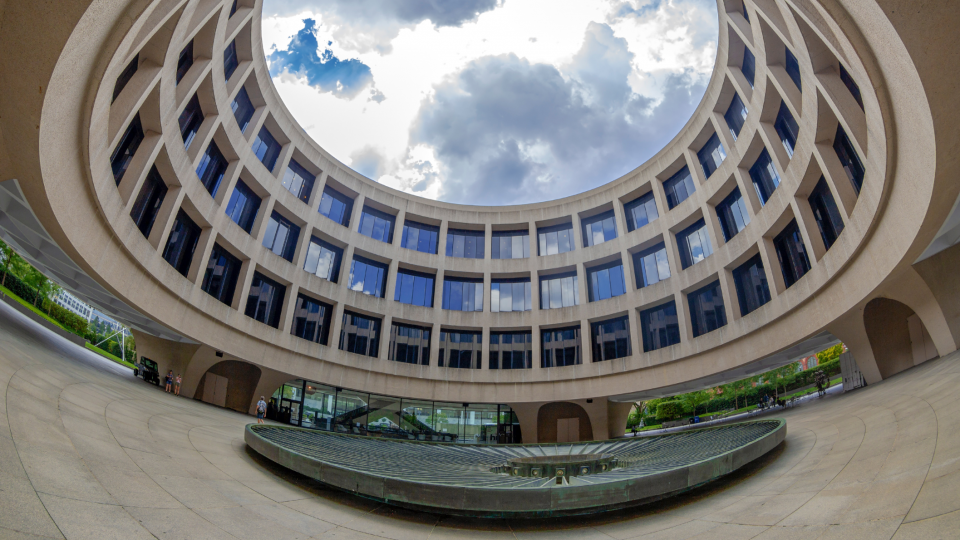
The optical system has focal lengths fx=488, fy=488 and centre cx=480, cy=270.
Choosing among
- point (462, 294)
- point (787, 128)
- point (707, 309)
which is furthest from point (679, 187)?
point (462, 294)

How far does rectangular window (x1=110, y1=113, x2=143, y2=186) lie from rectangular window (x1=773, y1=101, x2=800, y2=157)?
2894cm

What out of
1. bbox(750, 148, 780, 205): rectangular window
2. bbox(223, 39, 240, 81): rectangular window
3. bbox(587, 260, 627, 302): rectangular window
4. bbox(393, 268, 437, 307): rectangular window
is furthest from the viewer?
bbox(393, 268, 437, 307): rectangular window

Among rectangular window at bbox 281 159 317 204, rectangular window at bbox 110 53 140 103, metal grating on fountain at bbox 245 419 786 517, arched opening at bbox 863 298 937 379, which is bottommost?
metal grating on fountain at bbox 245 419 786 517

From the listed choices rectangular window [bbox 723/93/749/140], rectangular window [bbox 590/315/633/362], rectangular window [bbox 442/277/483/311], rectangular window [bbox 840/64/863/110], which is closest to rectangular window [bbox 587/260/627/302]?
rectangular window [bbox 590/315/633/362]

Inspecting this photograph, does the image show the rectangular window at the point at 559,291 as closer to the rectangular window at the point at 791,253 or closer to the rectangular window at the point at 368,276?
the rectangular window at the point at 368,276

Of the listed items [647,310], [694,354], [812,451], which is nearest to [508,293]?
[647,310]

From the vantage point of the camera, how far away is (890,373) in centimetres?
2039

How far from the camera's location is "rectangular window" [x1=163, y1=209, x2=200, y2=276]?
79.0 feet

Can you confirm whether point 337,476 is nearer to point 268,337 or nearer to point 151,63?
point 151,63

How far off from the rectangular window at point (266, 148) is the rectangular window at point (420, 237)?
35.4 feet

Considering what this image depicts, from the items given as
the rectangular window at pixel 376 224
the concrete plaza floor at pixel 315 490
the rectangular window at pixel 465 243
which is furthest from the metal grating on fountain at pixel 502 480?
the rectangular window at pixel 465 243

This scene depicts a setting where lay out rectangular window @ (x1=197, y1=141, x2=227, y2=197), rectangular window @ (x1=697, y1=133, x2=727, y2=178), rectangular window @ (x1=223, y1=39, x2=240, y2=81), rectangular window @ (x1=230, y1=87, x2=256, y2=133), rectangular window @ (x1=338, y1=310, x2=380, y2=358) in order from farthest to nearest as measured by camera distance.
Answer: rectangular window @ (x1=338, y1=310, x2=380, y2=358) < rectangular window @ (x1=697, y1=133, x2=727, y2=178) < rectangular window @ (x1=230, y1=87, x2=256, y2=133) < rectangular window @ (x1=223, y1=39, x2=240, y2=81) < rectangular window @ (x1=197, y1=141, x2=227, y2=197)

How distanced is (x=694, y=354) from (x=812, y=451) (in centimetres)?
1848

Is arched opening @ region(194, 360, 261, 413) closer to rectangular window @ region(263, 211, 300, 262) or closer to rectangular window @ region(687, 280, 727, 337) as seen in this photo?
rectangular window @ region(263, 211, 300, 262)
